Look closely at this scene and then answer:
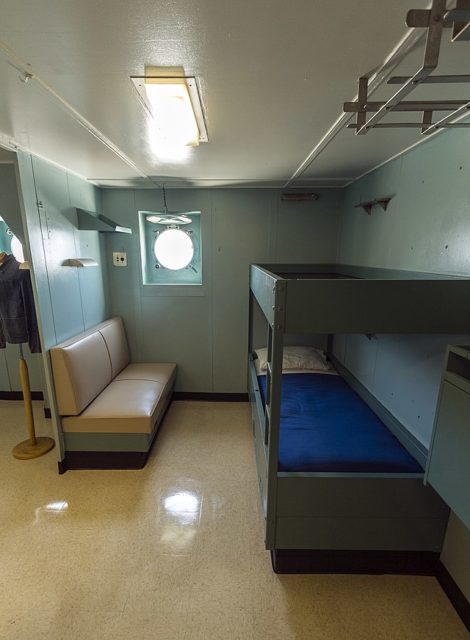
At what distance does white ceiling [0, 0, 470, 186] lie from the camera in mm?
807

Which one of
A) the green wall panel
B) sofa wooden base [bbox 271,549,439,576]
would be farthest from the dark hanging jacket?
sofa wooden base [bbox 271,549,439,576]

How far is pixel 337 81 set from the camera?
113 centimetres

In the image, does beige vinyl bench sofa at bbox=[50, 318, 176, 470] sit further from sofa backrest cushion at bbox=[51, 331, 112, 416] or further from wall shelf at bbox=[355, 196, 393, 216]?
wall shelf at bbox=[355, 196, 393, 216]

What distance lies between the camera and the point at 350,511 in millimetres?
1489

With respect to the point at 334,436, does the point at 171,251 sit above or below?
above

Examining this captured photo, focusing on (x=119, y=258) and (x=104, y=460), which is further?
(x=119, y=258)

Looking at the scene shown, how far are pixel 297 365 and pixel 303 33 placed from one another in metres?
2.46

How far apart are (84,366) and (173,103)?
6.42 ft

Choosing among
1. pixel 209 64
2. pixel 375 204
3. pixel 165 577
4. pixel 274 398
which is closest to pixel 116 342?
pixel 165 577

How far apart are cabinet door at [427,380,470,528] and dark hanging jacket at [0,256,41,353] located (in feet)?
9.01

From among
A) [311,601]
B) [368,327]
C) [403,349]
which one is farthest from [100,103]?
[311,601]

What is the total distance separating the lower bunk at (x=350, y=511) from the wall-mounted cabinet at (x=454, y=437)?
0.27 metres

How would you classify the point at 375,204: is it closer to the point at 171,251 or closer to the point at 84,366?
the point at 171,251

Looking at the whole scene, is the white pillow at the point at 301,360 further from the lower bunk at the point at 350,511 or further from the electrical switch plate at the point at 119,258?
the electrical switch plate at the point at 119,258
